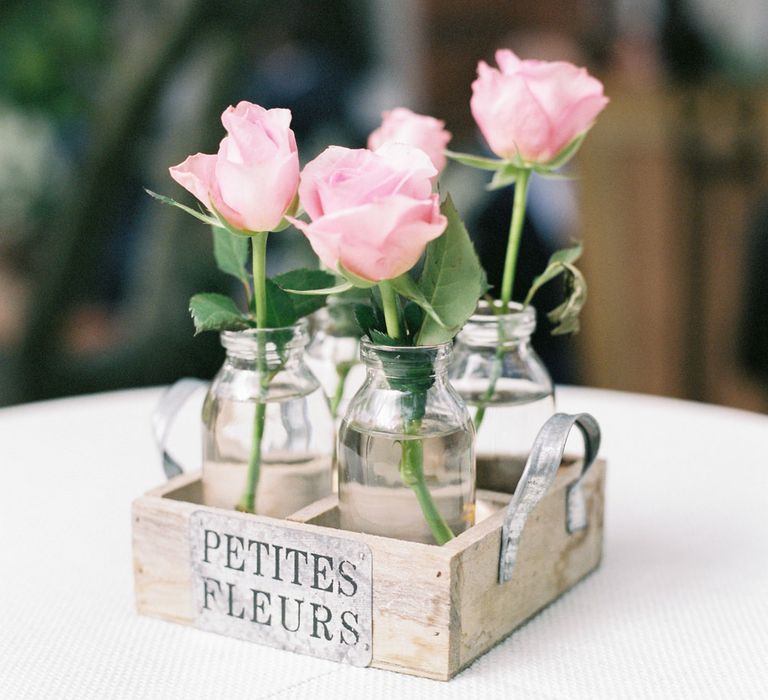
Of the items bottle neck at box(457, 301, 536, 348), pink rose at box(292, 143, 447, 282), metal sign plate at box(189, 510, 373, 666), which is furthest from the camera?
bottle neck at box(457, 301, 536, 348)

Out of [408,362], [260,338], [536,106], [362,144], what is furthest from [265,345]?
[362,144]

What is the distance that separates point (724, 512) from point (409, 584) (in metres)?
0.42

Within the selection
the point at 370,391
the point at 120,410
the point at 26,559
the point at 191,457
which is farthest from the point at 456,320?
the point at 120,410

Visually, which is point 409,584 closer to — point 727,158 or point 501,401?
point 501,401

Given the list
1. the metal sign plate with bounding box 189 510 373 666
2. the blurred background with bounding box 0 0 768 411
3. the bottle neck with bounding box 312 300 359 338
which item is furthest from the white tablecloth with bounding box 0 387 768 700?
the blurred background with bounding box 0 0 768 411

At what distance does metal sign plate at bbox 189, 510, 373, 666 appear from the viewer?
26.5 inches

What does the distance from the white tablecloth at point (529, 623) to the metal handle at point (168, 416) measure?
91 millimetres

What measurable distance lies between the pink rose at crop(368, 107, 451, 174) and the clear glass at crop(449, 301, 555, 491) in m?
0.12

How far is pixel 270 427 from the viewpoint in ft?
2.42

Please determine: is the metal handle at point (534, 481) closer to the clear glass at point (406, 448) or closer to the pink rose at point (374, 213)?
the clear glass at point (406, 448)

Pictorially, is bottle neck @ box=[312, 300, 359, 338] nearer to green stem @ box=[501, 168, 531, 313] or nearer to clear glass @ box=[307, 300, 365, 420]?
clear glass @ box=[307, 300, 365, 420]

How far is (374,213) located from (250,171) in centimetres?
9

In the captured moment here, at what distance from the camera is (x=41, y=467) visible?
1084 mm

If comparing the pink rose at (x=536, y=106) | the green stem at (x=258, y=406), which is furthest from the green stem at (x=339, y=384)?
the pink rose at (x=536, y=106)
